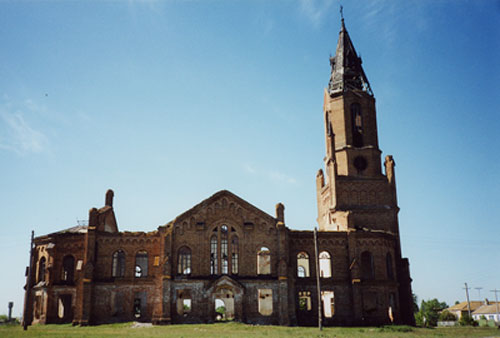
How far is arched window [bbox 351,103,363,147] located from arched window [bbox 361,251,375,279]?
10949mm

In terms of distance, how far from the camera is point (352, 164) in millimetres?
44469

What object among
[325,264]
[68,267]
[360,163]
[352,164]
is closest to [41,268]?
[68,267]

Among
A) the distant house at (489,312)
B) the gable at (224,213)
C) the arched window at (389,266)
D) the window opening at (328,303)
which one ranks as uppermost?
the gable at (224,213)

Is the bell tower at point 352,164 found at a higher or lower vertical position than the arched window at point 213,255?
higher

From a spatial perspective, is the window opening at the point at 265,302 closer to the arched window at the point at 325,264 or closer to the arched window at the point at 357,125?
the arched window at the point at 325,264

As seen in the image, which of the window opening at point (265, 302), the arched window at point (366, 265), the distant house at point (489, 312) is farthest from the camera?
the distant house at point (489, 312)

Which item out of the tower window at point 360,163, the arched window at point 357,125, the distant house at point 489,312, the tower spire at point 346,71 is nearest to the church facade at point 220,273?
the tower window at point 360,163

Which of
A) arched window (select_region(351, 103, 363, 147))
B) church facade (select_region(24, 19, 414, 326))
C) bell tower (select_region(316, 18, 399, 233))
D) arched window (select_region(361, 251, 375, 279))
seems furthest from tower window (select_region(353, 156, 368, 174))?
arched window (select_region(361, 251, 375, 279))

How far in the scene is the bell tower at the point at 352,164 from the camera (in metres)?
43.0

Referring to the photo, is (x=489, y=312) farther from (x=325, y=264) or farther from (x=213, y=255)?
(x=213, y=255)

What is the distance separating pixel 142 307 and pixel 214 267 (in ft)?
22.5

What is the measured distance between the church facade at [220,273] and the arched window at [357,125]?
7635 millimetres

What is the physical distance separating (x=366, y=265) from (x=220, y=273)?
12969mm

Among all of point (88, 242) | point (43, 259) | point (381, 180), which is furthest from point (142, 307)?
point (381, 180)
